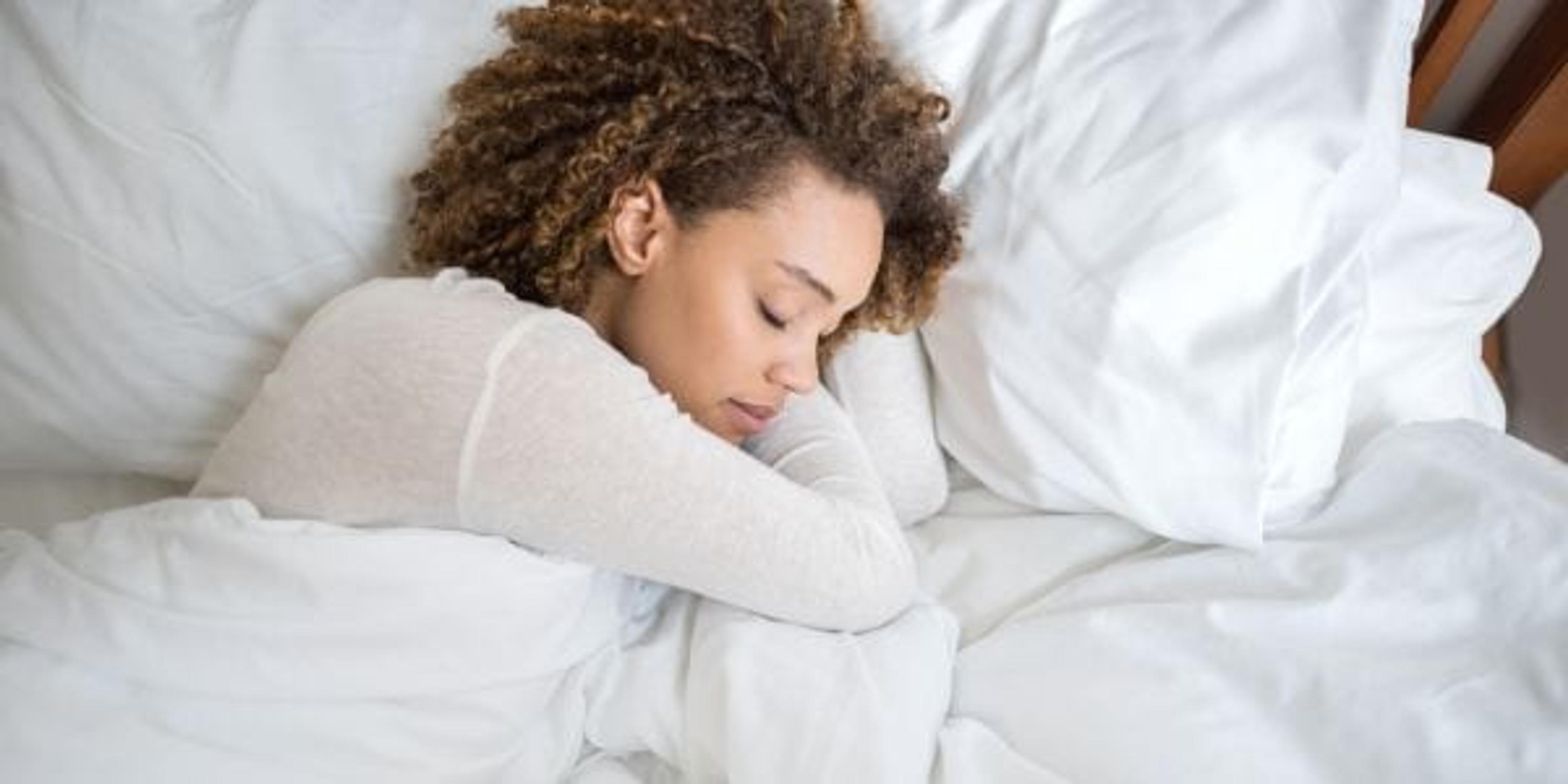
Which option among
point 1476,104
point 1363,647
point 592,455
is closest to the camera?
point 592,455

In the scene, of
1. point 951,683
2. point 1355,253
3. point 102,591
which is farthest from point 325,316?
point 1355,253

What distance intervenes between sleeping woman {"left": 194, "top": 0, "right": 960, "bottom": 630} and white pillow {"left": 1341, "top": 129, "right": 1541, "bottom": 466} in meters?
0.47

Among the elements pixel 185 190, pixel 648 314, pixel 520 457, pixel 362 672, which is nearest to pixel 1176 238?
pixel 648 314

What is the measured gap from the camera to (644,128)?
32.7 inches

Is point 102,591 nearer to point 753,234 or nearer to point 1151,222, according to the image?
point 753,234

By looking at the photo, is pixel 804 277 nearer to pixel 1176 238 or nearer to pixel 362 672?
pixel 1176 238

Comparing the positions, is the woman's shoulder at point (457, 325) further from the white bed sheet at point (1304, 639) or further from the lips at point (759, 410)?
the white bed sheet at point (1304, 639)

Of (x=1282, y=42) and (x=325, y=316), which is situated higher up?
(x=1282, y=42)

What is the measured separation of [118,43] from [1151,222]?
0.87 metres

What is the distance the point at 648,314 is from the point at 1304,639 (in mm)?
575

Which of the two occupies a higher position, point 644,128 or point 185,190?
point 644,128

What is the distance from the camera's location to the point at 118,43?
858mm

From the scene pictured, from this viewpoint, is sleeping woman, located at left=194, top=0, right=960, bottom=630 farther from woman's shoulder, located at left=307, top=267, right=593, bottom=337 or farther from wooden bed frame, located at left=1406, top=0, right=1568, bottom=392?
wooden bed frame, located at left=1406, top=0, right=1568, bottom=392

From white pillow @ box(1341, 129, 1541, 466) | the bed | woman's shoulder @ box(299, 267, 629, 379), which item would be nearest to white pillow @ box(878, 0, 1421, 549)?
the bed
